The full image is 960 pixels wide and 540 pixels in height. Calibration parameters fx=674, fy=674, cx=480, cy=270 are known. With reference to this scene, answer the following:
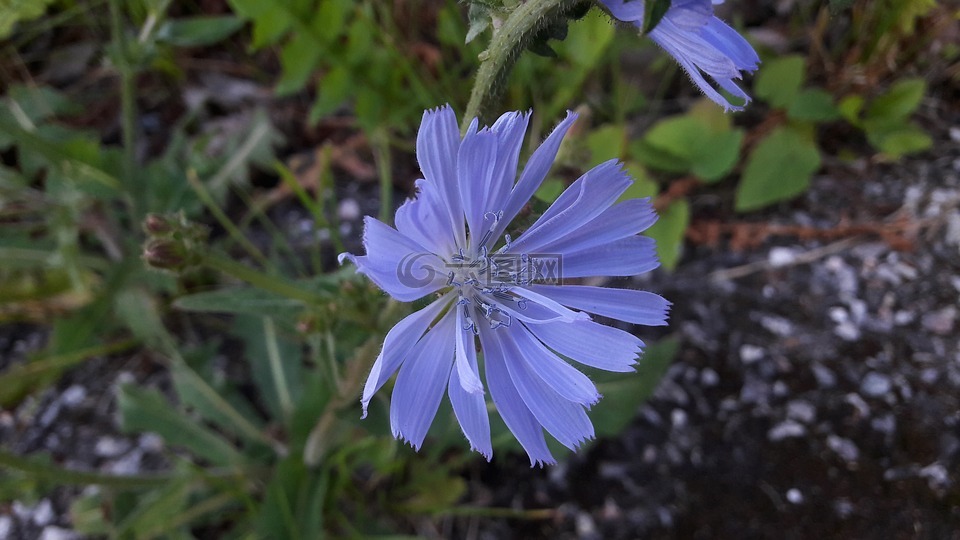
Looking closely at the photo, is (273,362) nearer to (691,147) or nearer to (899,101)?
(691,147)

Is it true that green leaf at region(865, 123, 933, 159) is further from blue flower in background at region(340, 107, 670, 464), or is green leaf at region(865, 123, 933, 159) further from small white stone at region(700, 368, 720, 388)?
blue flower in background at region(340, 107, 670, 464)

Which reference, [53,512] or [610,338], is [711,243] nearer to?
[610,338]

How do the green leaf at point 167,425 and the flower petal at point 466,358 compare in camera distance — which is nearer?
the flower petal at point 466,358

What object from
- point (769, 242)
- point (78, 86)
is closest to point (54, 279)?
point (78, 86)

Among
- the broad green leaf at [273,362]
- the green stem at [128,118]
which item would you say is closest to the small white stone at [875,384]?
the broad green leaf at [273,362]

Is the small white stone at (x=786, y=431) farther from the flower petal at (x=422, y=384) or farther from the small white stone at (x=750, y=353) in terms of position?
the flower petal at (x=422, y=384)

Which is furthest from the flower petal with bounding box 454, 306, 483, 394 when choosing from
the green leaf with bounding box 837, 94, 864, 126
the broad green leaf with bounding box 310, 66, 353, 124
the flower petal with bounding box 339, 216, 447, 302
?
the green leaf with bounding box 837, 94, 864, 126
